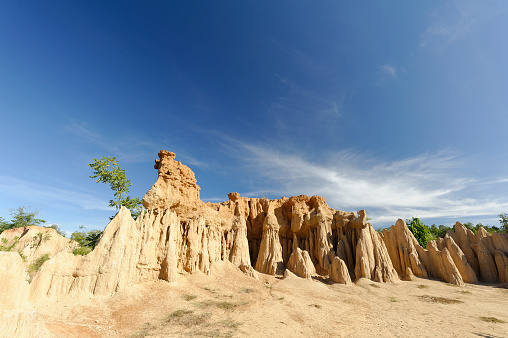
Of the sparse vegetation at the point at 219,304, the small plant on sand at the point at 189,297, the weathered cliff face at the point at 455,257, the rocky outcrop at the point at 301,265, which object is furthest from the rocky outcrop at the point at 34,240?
the weathered cliff face at the point at 455,257

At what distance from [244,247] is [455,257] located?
90.3 ft

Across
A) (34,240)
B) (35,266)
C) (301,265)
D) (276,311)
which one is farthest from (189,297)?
(34,240)

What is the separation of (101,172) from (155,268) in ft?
51.8

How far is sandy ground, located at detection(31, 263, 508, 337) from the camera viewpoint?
11.8m

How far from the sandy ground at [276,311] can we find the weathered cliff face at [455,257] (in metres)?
3.60

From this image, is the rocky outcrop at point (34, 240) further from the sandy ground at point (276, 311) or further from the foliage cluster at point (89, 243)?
the sandy ground at point (276, 311)

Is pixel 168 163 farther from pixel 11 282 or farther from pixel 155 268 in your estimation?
pixel 11 282

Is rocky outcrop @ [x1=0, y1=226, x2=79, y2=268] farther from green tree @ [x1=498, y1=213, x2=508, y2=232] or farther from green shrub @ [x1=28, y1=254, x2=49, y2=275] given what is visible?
green tree @ [x1=498, y1=213, x2=508, y2=232]

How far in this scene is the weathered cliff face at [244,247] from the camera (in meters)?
15.2

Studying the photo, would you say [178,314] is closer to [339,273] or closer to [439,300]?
[339,273]

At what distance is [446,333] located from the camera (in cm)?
1191

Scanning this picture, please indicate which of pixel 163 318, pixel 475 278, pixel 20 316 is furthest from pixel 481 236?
pixel 20 316

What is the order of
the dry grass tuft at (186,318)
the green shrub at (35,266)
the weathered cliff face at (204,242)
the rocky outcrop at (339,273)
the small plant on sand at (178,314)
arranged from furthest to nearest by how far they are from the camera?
the rocky outcrop at (339,273) → the green shrub at (35,266) → the weathered cliff face at (204,242) → the small plant on sand at (178,314) → the dry grass tuft at (186,318)

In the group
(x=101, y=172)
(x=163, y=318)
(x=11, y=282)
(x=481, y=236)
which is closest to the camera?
(x=11, y=282)
